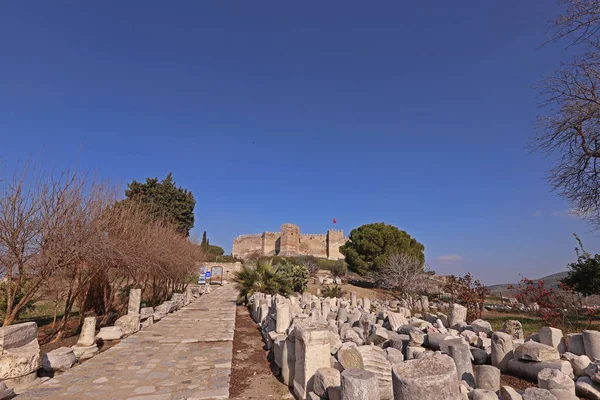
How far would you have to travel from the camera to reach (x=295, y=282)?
713 inches

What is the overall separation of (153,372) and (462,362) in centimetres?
454

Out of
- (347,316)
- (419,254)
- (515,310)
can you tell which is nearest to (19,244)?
(347,316)

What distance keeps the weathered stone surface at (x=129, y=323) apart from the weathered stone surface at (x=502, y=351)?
8.02 metres

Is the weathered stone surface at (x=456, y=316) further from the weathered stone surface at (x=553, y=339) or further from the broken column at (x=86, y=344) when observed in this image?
the broken column at (x=86, y=344)

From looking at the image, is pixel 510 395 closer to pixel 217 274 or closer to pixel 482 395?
pixel 482 395

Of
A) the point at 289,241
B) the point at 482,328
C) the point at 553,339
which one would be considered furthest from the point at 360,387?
the point at 289,241

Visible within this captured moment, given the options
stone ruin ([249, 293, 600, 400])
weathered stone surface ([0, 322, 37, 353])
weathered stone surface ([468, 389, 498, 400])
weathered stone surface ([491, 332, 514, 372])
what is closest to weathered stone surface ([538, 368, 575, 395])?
stone ruin ([249, 293, 600, 400])

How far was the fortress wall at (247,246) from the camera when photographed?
58.6 metres

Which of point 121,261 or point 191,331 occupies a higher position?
point 121,261

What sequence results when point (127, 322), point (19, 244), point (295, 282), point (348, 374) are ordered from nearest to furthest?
point (348, 374)
point (19, 244)
point (127, 322)
point (295, 282)

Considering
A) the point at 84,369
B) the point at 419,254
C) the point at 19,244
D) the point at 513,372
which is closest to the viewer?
the point at 513,372

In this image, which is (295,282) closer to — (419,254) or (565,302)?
(565,302)

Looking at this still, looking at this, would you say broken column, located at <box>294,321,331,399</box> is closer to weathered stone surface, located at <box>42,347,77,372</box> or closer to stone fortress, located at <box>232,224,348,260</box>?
weathered stone surface, located at <box>42,347,77,372</box>

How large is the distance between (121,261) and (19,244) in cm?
252
